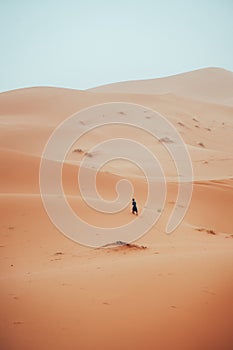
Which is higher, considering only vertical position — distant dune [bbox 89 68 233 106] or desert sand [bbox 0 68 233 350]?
distant dune [bbox 89 68 233 106]

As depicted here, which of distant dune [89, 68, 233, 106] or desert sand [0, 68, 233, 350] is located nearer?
desert sand [0, 68, 233, 350]

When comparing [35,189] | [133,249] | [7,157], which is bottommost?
[133,249]

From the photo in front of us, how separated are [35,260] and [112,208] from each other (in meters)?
3.76

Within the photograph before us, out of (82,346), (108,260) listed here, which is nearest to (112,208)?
(108,260)

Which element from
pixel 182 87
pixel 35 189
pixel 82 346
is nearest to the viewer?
pixel 82 346

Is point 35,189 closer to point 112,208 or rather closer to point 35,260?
point 112,208

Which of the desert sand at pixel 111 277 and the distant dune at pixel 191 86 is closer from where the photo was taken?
the desert sand at pixel 111 277

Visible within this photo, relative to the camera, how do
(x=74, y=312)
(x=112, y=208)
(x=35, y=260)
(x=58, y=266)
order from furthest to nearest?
(x=112, y=208) < (x=35, y=260) < (x=58, y=266) < (x=74, y=312)

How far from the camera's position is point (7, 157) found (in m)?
11.1

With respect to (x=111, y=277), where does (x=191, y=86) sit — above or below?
above

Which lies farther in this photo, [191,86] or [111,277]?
[191,86]

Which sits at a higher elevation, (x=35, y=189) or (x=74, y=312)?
(x=35, y=189)

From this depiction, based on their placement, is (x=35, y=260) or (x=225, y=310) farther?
(x=35, y=260)

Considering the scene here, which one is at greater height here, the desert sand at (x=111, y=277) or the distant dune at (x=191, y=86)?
the distant dune at (x=191, y=86)
